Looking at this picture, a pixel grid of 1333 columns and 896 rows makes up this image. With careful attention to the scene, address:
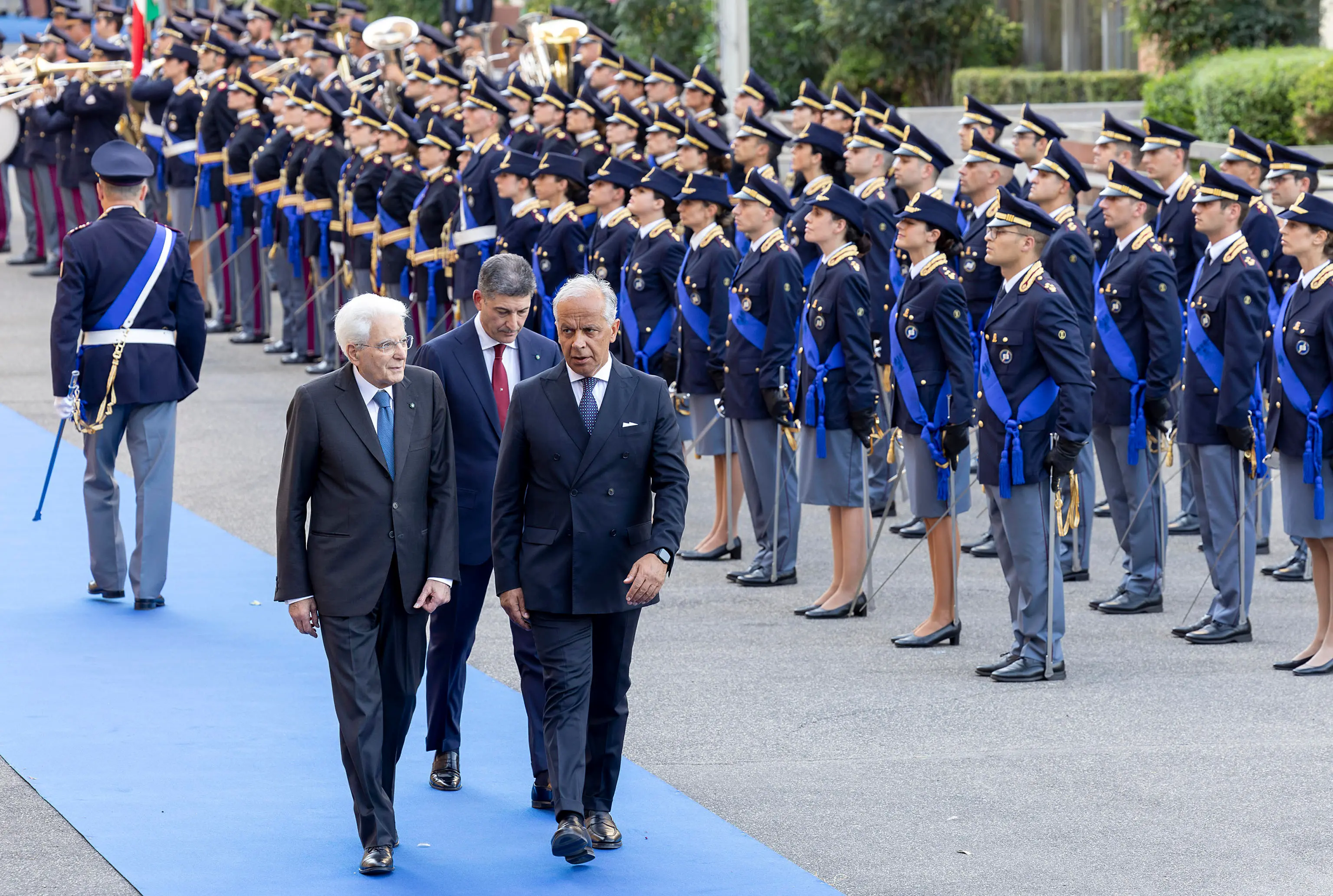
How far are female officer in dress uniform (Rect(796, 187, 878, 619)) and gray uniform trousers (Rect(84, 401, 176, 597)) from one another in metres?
3.02

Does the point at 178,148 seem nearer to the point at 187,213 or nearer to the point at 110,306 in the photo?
the point at 187,213

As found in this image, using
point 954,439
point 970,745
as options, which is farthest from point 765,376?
point 970,745

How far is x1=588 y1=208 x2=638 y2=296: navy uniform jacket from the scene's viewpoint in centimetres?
1138

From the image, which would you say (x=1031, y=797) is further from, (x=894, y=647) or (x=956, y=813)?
(x=894, y=647)

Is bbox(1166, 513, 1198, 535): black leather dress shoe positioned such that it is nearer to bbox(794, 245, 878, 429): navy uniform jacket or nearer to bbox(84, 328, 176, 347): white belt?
bbox(794, 245, 878, 429): navy uniform jacket

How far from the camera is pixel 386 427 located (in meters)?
6.02

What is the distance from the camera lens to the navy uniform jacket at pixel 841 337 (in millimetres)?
9125

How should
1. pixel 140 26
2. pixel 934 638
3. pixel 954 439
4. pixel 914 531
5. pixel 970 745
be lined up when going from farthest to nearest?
pixel 140 26, pixel 914 531, pixel 934 638, pixel 954 439, pixel 970 745

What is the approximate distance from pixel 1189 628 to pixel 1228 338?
1335mm

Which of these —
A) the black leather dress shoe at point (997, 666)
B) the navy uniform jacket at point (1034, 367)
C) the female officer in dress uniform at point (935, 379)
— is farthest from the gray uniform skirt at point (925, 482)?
the black leather dress shoe at point (997, 666)

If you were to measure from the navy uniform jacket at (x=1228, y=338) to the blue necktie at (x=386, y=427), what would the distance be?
173 inches

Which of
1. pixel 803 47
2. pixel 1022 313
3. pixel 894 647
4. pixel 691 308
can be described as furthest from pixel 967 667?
pixel 803 47

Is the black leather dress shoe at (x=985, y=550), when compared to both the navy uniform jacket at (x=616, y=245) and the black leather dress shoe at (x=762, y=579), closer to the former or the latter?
the black leather dress shoe at (x=762, y=579)

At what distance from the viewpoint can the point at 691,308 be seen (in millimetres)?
10320
